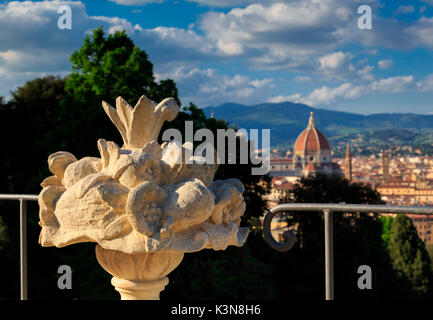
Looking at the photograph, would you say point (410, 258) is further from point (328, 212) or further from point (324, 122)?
point (324, 122)

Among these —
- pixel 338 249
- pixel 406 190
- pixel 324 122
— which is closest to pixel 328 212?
pixel 338 249

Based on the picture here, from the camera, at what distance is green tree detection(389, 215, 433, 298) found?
3014 cm

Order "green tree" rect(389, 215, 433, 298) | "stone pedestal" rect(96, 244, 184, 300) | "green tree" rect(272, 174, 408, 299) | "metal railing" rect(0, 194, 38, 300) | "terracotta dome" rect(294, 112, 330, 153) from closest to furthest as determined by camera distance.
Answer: "stone pedestal" rect(96, 244, 184, 300)
"metal railing" rect(0, 194, 38, 300)
"green tree" rect(272, 174, 408, 299)
"green tree" rect(389, 215, 433, 298)
"terracotta dome" rect(294, 112, 330, 153)

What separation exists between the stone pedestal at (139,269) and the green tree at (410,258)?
1129 inches

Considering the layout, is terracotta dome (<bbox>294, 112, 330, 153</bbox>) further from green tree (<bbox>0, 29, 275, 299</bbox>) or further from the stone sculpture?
the stone sculpture

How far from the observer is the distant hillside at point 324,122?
6334 centimetres

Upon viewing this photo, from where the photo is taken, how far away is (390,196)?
148 feet

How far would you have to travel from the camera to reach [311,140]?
106m

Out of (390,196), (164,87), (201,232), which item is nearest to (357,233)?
(164,87)

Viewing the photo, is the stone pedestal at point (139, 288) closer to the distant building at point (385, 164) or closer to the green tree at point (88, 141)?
the green tree at point (88, 141)

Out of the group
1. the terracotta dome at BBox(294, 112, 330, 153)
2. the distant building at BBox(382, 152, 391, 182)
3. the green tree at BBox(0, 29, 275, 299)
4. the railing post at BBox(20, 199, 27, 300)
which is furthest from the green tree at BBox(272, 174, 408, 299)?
the terracotta dome at BBox(294, 112, 330, 153)

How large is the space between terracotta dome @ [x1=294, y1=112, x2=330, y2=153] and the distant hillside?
1632mm

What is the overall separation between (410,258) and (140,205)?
31.2 metres
